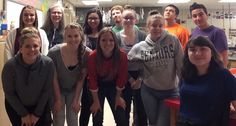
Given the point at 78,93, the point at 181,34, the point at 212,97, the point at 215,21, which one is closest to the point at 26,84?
the point at 78,93

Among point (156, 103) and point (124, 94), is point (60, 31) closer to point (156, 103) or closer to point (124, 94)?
point (124, 94)

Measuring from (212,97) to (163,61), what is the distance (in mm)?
711

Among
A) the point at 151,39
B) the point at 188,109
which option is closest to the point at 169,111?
the point at 188,109

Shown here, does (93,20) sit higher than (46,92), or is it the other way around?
(93,20)

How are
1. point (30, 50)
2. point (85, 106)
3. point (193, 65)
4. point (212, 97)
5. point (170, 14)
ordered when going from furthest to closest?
point (170, 14) < point (85, 106) < point (30, 50) < point (193, 65) < point (212, 97)

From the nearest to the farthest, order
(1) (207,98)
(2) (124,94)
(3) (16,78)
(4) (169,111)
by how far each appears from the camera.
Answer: (1) (207,98)
(3) (16,78)
(4) (169,111)
(2) (124,94)

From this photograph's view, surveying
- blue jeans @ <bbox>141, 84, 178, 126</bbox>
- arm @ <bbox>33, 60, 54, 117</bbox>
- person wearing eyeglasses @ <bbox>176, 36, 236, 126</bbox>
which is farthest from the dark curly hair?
arm @ <bbox>33, 60, 54, 117</bbox>

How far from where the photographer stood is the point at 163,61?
240 centimetres

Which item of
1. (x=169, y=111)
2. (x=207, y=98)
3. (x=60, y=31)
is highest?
(x=60, y=31)

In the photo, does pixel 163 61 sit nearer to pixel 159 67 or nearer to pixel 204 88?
pixel 159 67

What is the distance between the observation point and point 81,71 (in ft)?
8.16

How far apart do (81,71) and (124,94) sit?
510 millimetres

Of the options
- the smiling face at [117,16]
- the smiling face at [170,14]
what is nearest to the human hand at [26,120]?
the smiling face at [117,16]

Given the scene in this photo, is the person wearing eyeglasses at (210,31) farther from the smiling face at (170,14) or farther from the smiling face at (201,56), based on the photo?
the smiling face at (201,56)
